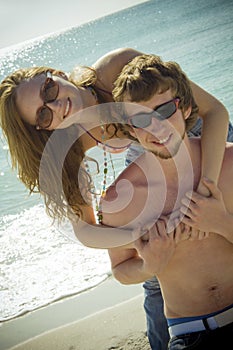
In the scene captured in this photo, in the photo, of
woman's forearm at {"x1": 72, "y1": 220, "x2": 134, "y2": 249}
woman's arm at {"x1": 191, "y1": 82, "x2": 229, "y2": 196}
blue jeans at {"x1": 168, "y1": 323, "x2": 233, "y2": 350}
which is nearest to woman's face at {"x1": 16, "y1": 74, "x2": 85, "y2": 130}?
woman's forearm at {"x1": 72, "y1": 220, "x2": 134, "y2": 249}

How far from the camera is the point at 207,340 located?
241 cm

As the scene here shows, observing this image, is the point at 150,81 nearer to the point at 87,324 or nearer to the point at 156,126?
the point at 156,126

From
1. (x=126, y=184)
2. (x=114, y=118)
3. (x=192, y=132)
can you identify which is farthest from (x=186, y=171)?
(x=192, y=132)

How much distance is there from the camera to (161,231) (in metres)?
2.46

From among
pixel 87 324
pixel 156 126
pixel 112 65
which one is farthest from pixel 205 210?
pixel 87 324

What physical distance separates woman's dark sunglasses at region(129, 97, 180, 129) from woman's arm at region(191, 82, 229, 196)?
333mm

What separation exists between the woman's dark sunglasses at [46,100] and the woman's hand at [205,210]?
0.91 metres

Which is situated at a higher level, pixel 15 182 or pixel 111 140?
pixel 111 140

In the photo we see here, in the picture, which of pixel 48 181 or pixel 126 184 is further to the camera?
pixel 48 181

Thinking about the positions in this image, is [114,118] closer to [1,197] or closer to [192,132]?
[192,132]

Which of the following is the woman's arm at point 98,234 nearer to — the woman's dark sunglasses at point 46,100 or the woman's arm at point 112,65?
the woman's dark sunglasses at point 46,100

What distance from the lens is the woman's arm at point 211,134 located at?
8.39 feet

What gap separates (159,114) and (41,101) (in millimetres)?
829

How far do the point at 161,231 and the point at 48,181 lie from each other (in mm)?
872
